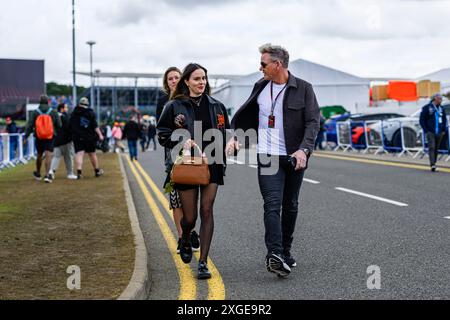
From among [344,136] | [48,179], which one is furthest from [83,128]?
[344,136]

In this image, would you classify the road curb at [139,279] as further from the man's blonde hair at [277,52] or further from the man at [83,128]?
the man at [83,128]

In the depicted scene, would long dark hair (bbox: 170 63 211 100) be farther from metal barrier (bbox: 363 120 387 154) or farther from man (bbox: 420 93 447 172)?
metal barrier (bbox: 363 120 387 154)

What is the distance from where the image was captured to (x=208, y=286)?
6.24m

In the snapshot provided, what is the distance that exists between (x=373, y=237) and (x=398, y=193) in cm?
A: 507

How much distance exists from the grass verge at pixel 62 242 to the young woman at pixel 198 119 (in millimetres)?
729

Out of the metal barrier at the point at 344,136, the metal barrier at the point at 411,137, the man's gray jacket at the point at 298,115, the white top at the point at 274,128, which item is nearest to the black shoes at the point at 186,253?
the white top at the point at 274,128

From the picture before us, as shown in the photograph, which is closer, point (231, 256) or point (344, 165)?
point (231, 256)

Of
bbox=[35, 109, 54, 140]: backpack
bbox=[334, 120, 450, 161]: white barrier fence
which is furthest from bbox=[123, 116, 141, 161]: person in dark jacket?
bbox=[35, 109, 54, 140]: backpack

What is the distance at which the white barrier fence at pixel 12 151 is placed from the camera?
23.4 meters

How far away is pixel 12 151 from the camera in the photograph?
25406 mm

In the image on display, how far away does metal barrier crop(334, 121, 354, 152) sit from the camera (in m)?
31.1
